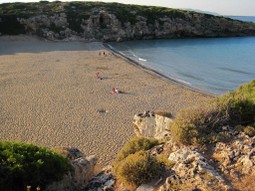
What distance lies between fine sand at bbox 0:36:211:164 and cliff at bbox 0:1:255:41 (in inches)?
699

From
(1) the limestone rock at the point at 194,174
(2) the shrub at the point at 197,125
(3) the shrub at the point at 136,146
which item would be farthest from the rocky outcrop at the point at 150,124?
(1) the limestone rock at the point at 194,174

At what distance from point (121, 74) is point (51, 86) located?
8.50 meters

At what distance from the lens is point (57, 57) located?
141ft

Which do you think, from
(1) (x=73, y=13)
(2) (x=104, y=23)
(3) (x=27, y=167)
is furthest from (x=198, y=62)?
(3) (x=27, y=167)

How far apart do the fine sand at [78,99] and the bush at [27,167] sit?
23.6 feet

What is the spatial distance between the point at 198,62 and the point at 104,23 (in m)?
28.8

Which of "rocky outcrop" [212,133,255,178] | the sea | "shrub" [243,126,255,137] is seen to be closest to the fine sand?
the sea

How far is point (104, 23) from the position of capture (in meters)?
67.0

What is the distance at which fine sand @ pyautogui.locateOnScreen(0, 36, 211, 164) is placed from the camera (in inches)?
714

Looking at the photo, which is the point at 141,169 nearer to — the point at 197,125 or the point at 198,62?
the point at 197,125

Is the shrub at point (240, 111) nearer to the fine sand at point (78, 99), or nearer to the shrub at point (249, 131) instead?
the shrub at point (249, 131)

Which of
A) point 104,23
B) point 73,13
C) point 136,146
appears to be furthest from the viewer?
point 73,13

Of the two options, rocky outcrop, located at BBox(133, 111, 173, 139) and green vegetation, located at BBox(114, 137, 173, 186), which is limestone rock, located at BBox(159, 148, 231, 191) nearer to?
green vegetation, located at BBox(114, 137, 173, 186)

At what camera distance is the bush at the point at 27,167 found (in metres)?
7.27
